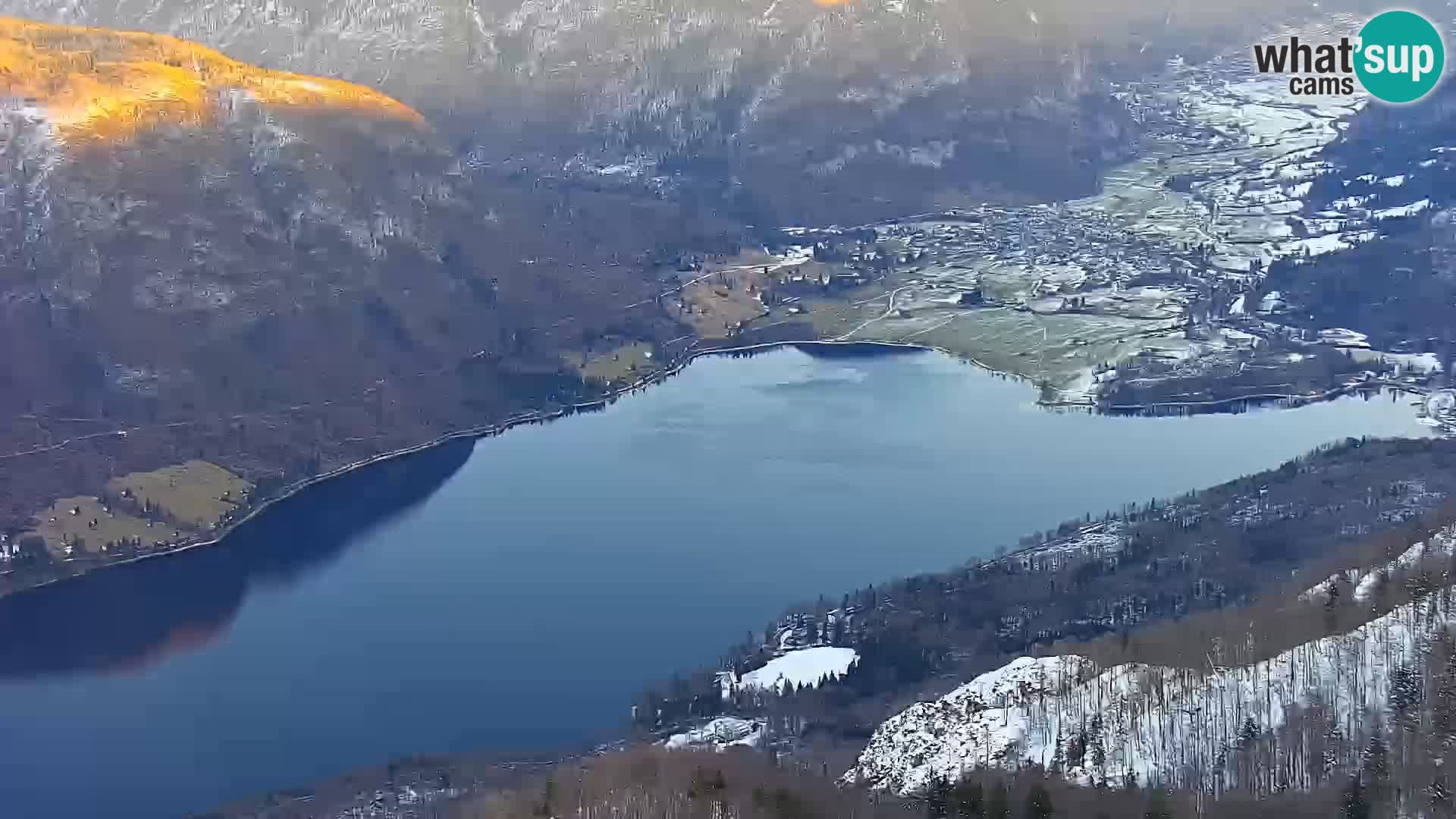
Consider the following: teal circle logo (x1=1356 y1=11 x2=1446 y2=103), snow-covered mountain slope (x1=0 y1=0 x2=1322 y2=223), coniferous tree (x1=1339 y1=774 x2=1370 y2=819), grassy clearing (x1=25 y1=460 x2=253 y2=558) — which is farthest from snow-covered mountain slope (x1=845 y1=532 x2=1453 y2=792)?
teal circle logo (x1=1356 y1=11 x2=1446 y2=103)

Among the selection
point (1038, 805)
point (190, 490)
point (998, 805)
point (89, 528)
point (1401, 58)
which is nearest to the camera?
point (1038, 805)

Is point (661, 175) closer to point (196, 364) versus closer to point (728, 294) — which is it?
point (728, 294)

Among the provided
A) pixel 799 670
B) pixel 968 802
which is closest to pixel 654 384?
pixel 799 670

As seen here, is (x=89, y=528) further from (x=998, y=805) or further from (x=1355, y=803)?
(x=1355, y=803)

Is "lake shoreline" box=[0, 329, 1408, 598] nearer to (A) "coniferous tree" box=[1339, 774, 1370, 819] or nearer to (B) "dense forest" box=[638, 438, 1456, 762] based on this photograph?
(B) "dense forest" box=[638, 438, 1456, 762]

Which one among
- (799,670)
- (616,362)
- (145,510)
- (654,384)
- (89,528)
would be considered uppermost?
(616,362)

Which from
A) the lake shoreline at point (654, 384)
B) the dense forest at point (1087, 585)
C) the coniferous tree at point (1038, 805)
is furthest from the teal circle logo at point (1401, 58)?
the coniferous tree at point (1038, 805)
